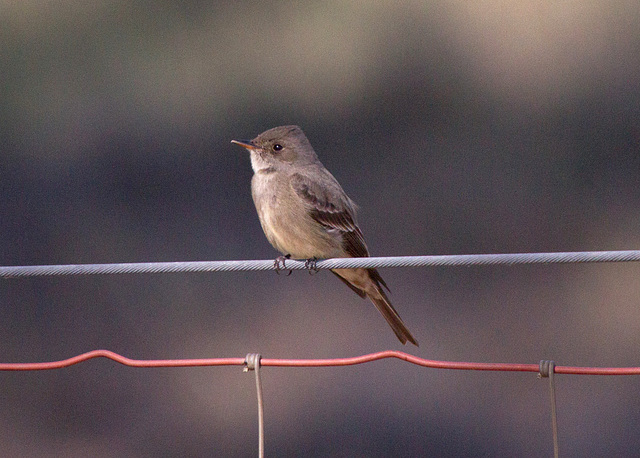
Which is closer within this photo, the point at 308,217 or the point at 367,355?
the point at 367,355

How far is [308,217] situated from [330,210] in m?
0.13

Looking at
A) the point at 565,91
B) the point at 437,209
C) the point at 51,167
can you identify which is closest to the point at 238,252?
the point at 437,209

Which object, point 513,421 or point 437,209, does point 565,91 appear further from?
point 513,421

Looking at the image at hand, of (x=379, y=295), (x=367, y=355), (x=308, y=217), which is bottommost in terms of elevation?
(x=367, y=355)

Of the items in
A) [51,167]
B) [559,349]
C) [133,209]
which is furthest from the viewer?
[51,167]

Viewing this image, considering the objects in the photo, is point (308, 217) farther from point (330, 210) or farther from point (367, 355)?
point (367, 355)

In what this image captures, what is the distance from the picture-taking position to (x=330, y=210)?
4.16 meters

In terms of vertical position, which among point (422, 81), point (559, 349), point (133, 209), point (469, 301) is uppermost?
point (422, 81)

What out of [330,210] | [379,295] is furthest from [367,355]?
[330,210]

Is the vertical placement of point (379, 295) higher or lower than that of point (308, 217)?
lower

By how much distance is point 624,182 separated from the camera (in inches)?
375

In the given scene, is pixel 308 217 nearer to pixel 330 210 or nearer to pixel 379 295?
pixel 330 210

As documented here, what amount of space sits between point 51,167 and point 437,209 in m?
4.07

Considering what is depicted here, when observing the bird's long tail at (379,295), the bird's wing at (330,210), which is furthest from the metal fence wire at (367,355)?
the bird's wing at (330,210)
